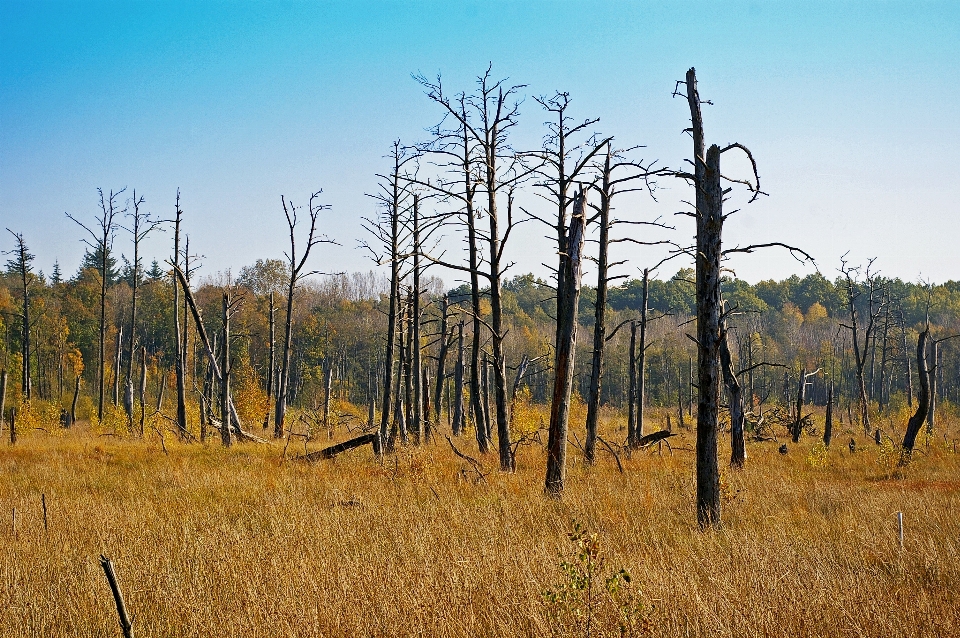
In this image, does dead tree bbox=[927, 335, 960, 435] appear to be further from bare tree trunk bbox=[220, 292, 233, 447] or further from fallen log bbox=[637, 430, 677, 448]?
bare tree trunk bbox=[220, 292, 233, 447]

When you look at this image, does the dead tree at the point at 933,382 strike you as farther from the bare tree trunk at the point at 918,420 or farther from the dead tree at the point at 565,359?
the dead tree at the point at 565,359

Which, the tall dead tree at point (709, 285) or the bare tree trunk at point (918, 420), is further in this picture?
the bare tree trunk at point (918, 420)

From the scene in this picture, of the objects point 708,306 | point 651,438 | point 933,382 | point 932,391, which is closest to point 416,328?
point 651,438

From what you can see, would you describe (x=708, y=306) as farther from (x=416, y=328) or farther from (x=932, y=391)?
(x=932, y=391)

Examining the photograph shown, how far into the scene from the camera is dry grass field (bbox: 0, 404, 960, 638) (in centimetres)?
486

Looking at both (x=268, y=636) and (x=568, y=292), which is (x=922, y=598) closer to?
(x=268, y=636)

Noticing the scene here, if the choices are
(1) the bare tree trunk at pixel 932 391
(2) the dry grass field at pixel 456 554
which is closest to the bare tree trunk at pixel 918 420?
(2) the dry grass field at pixel 456 554

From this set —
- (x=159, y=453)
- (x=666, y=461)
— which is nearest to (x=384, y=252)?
(x=159, y=453)

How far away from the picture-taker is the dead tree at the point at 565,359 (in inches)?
397

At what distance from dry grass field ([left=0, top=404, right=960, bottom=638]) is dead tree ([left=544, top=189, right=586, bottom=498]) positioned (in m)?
0.44

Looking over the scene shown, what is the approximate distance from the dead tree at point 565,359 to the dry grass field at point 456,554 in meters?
0.44

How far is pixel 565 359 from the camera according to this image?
33.3ft

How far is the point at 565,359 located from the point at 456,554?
4.24m

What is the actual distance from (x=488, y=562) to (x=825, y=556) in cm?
331
